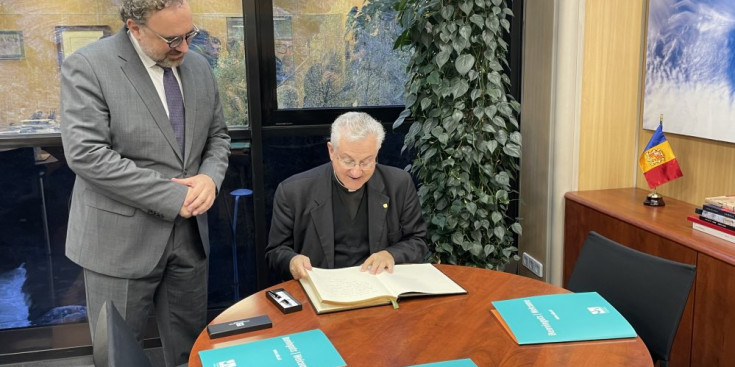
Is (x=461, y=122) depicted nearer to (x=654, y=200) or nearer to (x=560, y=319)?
(x=654, y=200)

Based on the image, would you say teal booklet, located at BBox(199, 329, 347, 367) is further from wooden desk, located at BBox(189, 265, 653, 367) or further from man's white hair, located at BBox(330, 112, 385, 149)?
man's white hair, located at BBox(330, 112, 385, 149)

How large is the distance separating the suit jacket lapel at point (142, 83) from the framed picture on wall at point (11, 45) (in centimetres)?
135

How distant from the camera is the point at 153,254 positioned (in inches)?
91.8

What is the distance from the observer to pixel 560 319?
1.75m

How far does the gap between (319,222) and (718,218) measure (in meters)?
1.57

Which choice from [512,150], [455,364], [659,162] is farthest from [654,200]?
[455,364]

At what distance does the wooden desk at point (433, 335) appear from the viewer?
1.58 metres

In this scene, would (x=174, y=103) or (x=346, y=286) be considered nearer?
(x=346, y=286)

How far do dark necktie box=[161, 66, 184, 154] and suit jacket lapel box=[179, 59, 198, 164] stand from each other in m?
0.02

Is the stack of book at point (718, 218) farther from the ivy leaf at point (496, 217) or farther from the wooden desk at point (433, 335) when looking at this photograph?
the ivy leaf at point (496, 217)

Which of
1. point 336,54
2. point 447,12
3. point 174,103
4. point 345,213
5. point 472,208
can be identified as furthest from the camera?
point 336,54

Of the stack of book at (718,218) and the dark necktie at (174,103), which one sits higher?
the dark necktie at (174,103)

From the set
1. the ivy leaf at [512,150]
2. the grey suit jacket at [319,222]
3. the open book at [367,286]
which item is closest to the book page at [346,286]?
the open book at [367,286]

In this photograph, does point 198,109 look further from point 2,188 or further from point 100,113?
point 2,188
